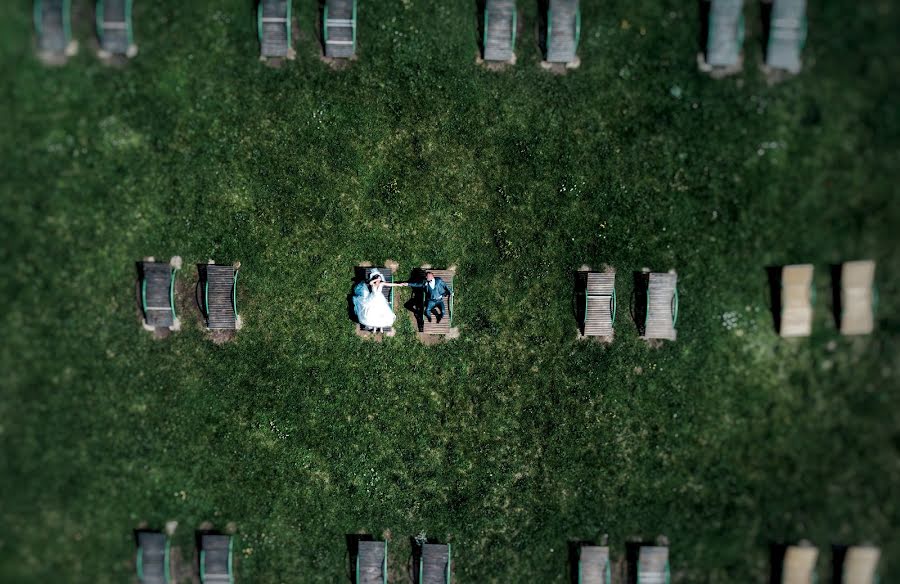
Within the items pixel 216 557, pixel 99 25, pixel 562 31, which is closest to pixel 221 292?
pixel 216 557

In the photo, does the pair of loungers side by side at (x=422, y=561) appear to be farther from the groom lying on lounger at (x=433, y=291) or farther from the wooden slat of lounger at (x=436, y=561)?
the groom lying on lounger at (x=433, y=291)

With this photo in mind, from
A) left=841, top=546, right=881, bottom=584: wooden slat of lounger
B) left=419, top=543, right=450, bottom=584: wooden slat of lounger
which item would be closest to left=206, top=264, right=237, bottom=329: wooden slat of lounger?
left=419, top=543, right=450, bottom=584: wooden slat of lounger

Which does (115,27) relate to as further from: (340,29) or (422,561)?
(422,561)

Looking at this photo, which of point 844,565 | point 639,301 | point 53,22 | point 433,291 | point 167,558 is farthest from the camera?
→ point 639,301

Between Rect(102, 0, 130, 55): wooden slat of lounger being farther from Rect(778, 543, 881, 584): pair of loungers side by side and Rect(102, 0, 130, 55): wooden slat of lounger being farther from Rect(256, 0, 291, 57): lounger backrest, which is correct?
Rect(778, 543, 881, 584): pair of loungers side by side

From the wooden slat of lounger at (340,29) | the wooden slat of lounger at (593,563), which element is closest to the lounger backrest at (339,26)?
the wooden slat of lounger at (340,29)

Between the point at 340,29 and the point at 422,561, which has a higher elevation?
the point at 340,29

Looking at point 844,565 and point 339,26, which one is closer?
point 844,565
